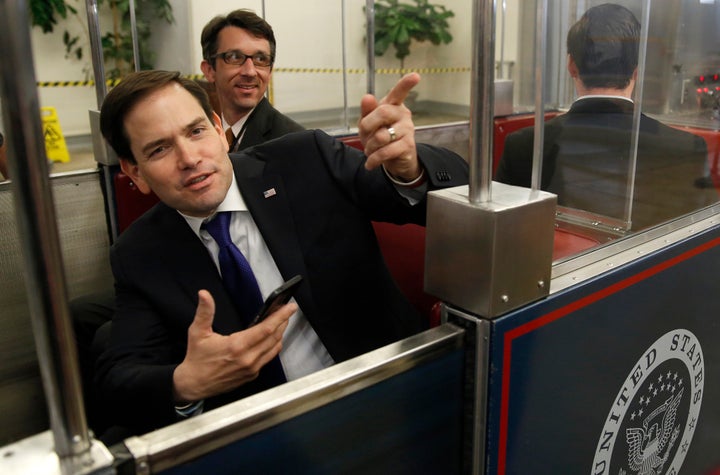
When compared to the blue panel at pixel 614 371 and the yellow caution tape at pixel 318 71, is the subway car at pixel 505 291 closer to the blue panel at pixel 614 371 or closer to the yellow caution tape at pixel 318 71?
the blue panel at pixel 614 371

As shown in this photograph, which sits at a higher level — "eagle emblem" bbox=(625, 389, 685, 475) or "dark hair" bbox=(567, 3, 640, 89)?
"dark hair" bbox=(567, 3, 640, 89)

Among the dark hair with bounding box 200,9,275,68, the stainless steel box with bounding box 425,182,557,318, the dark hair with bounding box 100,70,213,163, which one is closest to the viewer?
the stainless steel box with bounding box 425,182,557,318

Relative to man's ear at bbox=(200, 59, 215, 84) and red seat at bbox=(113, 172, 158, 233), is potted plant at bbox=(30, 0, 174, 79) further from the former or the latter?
red seat at bbox=(113, 172, 158, 233)

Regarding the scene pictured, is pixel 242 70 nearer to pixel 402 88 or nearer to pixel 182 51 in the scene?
pixel 402 88

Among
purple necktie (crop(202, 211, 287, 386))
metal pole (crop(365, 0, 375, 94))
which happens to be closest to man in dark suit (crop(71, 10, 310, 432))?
metal pole (crop(365, 0, 375, 94))

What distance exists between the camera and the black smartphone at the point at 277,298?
34.7 inches

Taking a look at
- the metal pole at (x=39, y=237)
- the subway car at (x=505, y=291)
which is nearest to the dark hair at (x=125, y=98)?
the subway car at (x=505, y=291)

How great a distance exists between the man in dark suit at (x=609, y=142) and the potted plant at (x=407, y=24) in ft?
22.2

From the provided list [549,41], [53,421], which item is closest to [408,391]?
[53,421]

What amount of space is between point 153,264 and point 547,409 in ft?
2.43

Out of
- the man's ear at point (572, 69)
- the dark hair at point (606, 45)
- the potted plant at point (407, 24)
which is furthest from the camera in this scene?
the potted plant at point (407, 24)

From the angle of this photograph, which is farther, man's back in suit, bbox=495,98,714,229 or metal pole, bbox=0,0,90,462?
man's back in suit, bbox=495,98,714,229

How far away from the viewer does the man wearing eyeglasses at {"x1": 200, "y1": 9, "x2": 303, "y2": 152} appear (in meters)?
2.21

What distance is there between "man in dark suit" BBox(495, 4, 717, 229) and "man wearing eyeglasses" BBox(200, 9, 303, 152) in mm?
838
